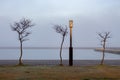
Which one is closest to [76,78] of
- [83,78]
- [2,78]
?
[83,78]

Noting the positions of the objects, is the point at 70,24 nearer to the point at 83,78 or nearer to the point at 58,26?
the point at 58,26

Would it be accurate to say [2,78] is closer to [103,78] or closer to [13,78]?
Answer: [13,78]

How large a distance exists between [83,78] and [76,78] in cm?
37

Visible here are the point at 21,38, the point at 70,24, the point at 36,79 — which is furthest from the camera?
the point at 21,38

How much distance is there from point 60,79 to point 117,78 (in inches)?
124

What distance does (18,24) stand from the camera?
114 feet

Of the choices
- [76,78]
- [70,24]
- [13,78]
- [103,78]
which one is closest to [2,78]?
[13,78]

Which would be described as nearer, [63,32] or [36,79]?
[36,79]

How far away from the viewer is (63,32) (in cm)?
3647

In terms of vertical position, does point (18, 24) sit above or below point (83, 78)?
above

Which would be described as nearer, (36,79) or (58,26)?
(36,79)

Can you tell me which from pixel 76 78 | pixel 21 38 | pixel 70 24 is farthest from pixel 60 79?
pixel 21 38

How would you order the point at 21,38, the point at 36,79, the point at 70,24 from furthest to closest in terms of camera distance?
the point at 21,38 < the point at 70,24 < the point at 36,79

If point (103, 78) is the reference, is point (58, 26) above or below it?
above
